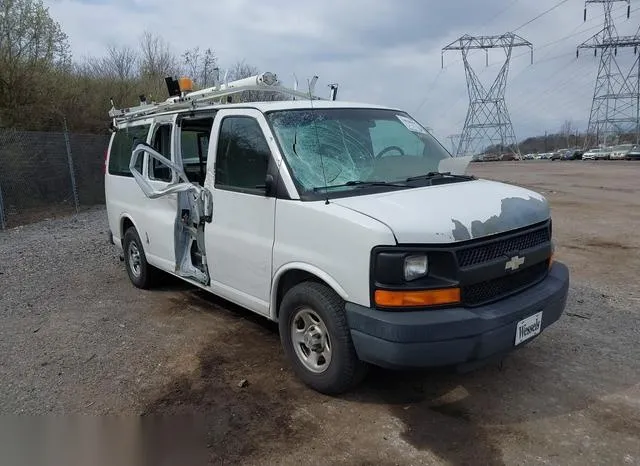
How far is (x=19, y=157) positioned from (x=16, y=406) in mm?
11748

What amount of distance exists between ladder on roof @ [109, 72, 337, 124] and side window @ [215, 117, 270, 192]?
0.68 m

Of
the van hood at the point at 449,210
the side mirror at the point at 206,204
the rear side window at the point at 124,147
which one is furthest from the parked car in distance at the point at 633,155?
the side mirror at the point at 206,204

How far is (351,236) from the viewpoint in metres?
3.43

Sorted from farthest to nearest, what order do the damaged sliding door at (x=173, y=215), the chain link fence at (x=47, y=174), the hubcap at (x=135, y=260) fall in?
the chain link fence at (x=47, y=174), the hubcap at (x=135, y=260), the damaged sliding door at (x=173, y=215)

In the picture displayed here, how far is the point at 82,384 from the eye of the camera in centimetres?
423

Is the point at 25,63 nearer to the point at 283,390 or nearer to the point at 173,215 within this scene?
the point at 173,215

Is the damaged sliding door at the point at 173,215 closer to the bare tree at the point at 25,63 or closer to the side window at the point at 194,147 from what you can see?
the side window at the point at 194,147

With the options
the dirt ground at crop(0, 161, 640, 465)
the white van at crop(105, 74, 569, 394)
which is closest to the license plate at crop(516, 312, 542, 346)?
the white van at crop(105, 74, 569, 394)

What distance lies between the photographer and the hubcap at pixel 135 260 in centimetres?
664

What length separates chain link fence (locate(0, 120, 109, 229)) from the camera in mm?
13539

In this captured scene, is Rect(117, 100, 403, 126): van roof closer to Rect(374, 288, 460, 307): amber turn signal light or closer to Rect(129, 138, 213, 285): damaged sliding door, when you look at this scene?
Rect(129, 138, 213, 285): damaged sliding door

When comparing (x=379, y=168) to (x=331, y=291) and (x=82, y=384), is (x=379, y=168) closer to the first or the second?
(x=331, y=291)

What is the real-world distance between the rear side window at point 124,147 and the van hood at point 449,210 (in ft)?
11.6

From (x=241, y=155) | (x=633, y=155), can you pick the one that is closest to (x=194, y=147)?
(x=241, y=155)
